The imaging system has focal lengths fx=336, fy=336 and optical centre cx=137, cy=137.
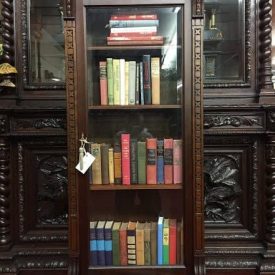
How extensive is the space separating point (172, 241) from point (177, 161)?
1.27ft

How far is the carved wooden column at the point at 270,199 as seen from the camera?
172 centimetres

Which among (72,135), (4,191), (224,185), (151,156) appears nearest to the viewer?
(72,135)

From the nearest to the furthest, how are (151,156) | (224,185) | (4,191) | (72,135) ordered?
(72,135), (151,156), (4,191), (224,185)

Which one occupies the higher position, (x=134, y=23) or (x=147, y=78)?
(x=134, y=23)

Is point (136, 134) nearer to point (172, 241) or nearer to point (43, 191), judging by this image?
point (172, 241)

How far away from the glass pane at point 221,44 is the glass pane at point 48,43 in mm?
817

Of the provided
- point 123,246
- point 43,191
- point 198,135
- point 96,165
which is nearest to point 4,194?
point 43,191

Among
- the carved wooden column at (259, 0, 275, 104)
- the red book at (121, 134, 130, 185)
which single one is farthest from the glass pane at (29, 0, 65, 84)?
the carved wooden column at (259, 0, 275, 104)

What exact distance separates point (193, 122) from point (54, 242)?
1.03m

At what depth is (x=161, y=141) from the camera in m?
1.59

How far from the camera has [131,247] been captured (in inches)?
63.7

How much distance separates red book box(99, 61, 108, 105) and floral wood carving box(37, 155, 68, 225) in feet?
1.57

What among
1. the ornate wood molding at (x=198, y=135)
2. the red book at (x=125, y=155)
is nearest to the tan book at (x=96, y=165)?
the red book at (x=125, y=155)

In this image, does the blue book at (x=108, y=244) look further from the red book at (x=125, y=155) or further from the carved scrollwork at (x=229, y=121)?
the carved scrollwork at (x=229, y=121)
